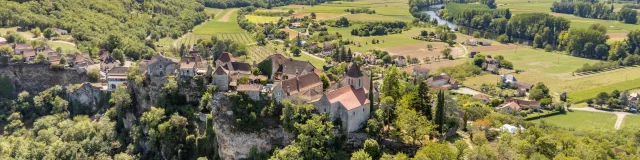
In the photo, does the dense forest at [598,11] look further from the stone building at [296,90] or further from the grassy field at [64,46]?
the grassy field at [64,46]

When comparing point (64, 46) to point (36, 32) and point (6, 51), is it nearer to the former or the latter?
point (36, 32)

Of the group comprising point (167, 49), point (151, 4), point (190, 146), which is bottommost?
point (190, 146)

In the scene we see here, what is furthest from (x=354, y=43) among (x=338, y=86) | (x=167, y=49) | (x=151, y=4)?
(x=338, y=86)

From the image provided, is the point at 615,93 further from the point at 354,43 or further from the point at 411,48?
the point at 354,43

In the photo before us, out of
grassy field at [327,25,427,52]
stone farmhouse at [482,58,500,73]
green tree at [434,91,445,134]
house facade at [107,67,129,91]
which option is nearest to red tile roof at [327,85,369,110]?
green tree at [434,91,445,134]

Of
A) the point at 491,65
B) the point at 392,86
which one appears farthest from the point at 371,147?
the point at 491,65

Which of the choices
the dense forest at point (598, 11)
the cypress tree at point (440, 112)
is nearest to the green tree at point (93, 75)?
the cypress tree at point (440, 112)
